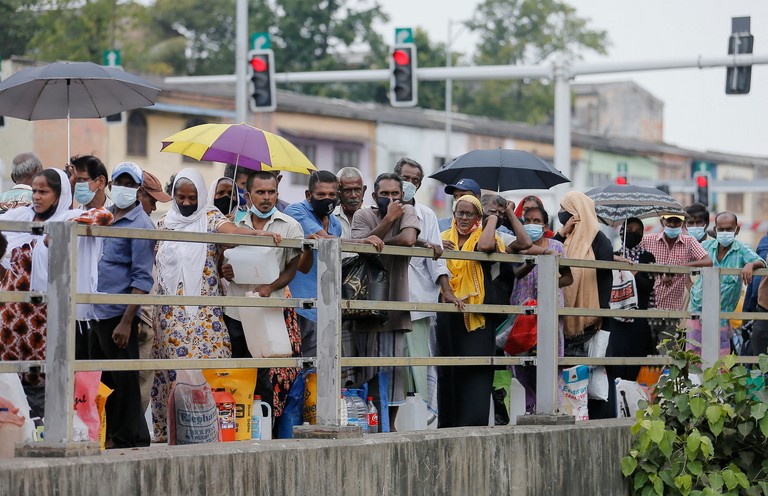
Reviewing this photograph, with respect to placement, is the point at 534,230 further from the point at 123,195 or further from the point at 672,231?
the point at 123,195

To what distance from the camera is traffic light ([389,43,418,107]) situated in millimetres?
22766

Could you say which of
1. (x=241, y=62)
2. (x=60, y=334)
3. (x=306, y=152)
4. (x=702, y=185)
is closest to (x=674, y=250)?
(x=60, y=334)

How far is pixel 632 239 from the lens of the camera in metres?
10.5

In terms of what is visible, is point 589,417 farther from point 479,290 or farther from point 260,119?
point 260,119

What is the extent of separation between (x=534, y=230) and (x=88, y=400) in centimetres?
367

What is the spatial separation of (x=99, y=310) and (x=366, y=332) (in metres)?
1.64

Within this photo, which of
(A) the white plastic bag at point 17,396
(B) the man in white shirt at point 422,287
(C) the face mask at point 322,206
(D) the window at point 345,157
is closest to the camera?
(A) the white plastic bag at point 17,396

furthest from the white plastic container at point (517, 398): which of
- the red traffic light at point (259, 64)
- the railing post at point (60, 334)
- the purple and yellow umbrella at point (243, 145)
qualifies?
the red traffic light at point (259, 64)

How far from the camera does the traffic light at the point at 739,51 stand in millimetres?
20422

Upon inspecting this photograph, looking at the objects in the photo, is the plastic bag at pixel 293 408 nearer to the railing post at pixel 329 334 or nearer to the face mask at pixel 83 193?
the railing post at pixel 329 334

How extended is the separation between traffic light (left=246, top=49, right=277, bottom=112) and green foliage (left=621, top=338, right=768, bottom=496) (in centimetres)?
1520

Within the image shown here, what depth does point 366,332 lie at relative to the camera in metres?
7.89

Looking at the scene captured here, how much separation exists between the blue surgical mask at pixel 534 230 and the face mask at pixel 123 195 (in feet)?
9.33

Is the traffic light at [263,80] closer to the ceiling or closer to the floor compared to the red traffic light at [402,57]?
closer to the floor
